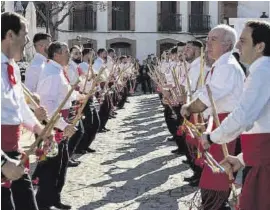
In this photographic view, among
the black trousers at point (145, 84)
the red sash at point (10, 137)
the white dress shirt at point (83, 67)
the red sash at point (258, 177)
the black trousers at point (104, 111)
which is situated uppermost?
the white dress shirt at point (83, 67)

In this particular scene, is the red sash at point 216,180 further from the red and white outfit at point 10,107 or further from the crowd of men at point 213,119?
the red and white outfit at point 10,107

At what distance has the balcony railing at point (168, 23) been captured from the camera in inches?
1436

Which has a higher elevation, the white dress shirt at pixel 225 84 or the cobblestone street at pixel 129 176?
the white dress shirt at pixel 225 84

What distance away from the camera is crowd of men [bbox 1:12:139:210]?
3830 mm

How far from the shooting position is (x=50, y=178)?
5.99m

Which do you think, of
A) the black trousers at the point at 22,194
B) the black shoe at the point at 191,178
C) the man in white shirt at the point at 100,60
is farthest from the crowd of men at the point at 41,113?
the black shoe at the point at 191,178

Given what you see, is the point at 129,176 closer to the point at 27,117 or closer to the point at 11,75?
the point at 27,117

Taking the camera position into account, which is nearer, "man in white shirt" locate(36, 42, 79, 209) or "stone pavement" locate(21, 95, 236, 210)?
"man in white shirt" locate(36, 42, 79, 209)

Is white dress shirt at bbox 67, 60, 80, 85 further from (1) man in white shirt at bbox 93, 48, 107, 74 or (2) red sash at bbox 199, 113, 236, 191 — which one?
(2) red sash at bbox 199, 113, 236, 191

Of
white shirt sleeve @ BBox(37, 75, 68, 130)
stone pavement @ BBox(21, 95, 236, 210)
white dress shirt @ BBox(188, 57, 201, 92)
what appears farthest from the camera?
white dress shirt @ BBox(188, 57, 201, 92)

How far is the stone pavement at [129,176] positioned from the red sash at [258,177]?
2.59 m

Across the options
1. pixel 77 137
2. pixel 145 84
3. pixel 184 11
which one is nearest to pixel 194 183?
pixel 77 137

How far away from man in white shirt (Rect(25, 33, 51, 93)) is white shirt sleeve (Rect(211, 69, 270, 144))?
11.9 feet

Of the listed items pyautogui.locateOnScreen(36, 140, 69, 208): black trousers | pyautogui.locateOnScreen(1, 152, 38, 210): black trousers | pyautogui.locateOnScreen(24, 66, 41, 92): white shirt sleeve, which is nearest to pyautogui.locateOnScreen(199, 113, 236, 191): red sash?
pyautogui.locateOnScreen(1, 152, 38, 210): black trousers
